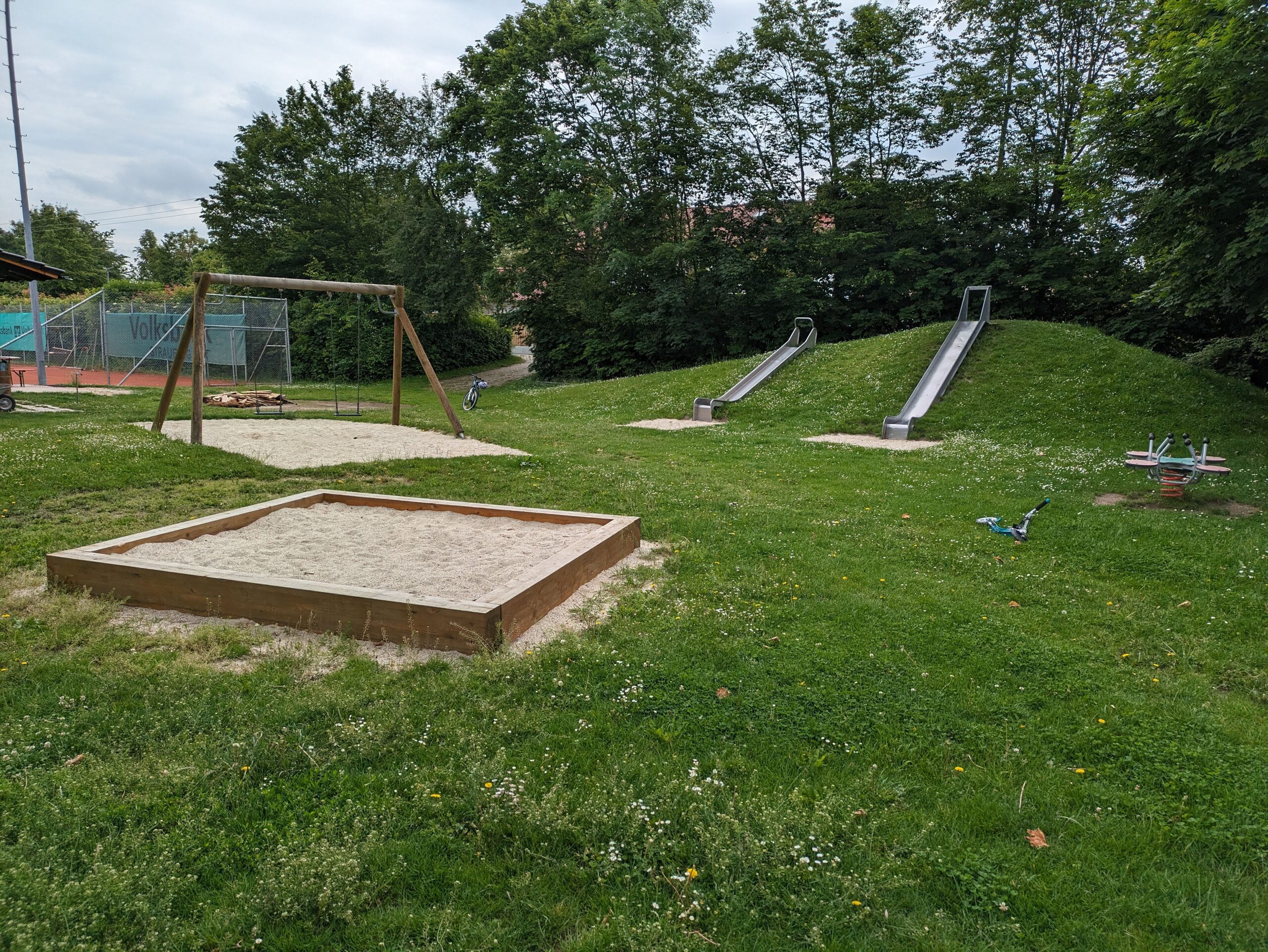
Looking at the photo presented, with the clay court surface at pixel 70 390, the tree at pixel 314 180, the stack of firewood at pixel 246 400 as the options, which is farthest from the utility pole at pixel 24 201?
the tree at pixel 314 180

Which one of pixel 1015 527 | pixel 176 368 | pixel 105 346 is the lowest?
pixel 1015 527

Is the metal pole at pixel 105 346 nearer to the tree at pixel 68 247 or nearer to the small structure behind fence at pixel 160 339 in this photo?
the small structure behind fence at pixel 160 339

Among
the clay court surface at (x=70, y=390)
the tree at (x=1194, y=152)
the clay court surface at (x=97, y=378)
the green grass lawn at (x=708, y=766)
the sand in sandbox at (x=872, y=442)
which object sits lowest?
the green grass lawn at (x=708, y=766)

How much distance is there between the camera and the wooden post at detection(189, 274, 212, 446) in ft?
34.2

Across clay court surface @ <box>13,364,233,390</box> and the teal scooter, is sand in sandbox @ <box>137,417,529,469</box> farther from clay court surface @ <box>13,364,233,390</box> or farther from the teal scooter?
clay court surface @ <box>13,364,233,390</box>

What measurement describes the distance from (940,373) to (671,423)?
6.34 metres

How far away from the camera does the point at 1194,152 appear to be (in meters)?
11.1

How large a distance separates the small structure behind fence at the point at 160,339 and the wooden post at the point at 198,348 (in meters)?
14.2

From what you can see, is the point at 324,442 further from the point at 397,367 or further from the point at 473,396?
the point at 473,396

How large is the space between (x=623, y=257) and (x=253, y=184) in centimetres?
2153

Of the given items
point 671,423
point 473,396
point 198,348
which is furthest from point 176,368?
point 671,423

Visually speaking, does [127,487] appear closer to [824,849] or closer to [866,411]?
[824,849]

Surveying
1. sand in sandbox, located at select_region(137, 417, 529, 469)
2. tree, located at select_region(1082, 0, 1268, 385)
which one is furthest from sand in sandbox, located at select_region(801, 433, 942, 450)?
sand in sandbox, located at select_region(137, 417, 529, 469)

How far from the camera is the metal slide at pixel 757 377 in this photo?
682 inches
